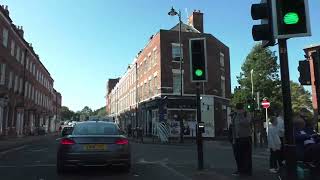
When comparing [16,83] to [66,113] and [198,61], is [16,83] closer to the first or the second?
[198,61]

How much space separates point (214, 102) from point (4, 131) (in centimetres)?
2021

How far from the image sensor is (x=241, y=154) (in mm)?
11500

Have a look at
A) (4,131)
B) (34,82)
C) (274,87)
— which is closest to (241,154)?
(4,131)

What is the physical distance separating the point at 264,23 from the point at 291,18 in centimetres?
53

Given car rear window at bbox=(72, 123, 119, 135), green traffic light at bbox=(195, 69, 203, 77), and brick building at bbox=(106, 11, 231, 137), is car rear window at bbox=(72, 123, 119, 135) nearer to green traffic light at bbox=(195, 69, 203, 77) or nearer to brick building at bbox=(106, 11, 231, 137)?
green traffic light at bbox=(195, 69, 203, 77)

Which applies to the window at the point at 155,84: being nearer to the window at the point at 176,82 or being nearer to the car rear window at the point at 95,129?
the window at the point at 176,82

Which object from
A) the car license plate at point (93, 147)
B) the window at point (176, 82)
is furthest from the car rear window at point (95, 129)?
the window at point (176, 82)

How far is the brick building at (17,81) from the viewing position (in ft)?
131

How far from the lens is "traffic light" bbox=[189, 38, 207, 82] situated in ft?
39.9

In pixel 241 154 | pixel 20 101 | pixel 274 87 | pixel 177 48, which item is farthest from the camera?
pixel 274 87

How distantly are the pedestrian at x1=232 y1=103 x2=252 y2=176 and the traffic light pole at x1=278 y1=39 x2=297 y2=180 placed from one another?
523cm

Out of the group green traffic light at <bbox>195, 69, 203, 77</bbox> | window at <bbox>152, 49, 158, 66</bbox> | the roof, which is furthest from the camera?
the roof

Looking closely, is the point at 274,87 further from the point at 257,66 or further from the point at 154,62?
the point at 154,62

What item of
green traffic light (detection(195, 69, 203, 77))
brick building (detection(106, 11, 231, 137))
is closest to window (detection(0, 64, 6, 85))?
brick building (detection(106, 11, 231, 137))
